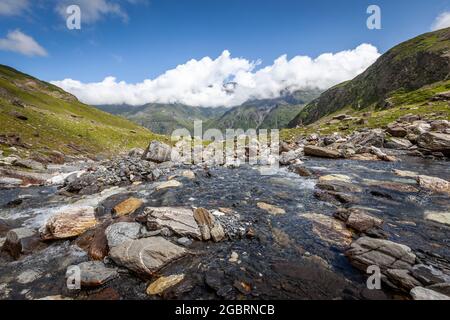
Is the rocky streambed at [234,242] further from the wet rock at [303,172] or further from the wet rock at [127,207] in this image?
the wet rock at [303,172]

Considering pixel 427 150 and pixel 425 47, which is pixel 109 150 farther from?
pixel 425 47

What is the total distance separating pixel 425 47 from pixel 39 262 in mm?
176904

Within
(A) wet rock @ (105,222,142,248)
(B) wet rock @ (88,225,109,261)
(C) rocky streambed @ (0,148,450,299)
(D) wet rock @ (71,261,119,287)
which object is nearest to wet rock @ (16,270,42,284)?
(C) rocky streambed @ (0,148,450,299)

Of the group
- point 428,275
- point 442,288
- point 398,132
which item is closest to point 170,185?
point 428,275

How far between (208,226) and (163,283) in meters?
3.81

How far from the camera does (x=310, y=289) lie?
801 cm

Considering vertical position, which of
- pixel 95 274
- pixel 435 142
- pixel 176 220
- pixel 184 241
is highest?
pixel 435 142

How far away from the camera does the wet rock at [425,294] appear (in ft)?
22.9

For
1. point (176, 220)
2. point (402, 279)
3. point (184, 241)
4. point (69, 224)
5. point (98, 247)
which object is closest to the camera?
point (402, 279)

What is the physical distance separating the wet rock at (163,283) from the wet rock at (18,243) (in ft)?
21.5

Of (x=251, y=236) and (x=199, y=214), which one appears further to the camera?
(x=199, y=214)

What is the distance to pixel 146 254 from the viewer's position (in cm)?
958

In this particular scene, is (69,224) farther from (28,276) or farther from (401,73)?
(401,73)
